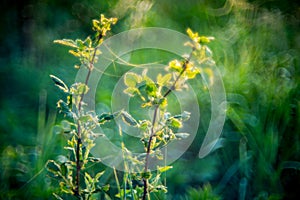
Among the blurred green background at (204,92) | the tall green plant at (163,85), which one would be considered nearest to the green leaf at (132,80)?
the tall green plant at (163,85)

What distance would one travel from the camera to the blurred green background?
1324 millimetres

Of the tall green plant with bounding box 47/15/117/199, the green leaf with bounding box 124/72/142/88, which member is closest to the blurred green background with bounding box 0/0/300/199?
the tall green plant with bounding box 47/15/117/199

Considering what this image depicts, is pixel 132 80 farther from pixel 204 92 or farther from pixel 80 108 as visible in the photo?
pixel 204 92

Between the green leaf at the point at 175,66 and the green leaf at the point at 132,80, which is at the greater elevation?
the green leaf at the point at 175,66

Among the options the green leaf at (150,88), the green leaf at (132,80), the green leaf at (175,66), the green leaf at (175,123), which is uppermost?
the green leaf at (175,66)

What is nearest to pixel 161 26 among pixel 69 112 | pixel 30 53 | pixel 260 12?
pixel 260 12

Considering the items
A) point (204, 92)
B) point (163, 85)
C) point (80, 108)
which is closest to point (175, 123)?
point (163, 85)

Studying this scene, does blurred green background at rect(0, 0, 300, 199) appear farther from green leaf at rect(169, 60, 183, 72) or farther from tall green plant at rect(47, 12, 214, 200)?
green leaf at rect(169, 60, 183, 72)

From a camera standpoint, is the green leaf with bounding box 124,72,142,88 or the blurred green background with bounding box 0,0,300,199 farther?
the blurred green background with bounding box 0,0,300,199

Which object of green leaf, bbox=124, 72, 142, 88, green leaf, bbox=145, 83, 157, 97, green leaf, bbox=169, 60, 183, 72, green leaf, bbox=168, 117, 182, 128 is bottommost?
green leaf, bbox=168, 117, 182, 128

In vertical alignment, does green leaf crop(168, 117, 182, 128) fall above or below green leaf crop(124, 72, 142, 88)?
below

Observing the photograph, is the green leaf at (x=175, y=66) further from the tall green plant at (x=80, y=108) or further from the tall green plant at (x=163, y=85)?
the tall green plant at (x=80, y=108)

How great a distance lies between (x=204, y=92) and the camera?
1.64 metres

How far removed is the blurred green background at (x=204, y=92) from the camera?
1324mm
